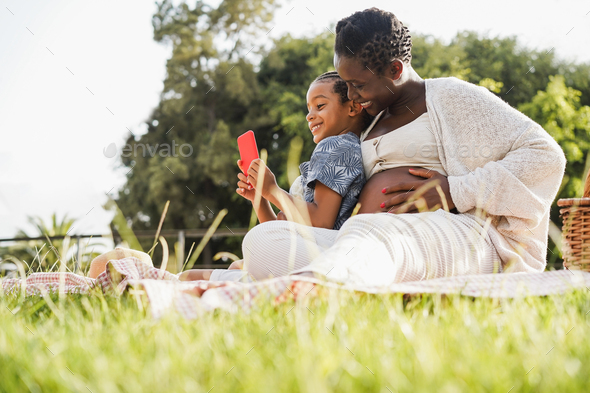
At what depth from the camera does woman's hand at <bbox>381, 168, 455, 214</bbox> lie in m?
1.92

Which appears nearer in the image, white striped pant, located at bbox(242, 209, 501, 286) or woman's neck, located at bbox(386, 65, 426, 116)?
white striped pant, located at bbox(242, 209, 501, 286)

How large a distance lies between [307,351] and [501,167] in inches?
56.9

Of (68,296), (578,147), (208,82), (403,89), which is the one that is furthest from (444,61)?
(68,296)

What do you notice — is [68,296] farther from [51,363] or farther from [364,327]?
[364,327]

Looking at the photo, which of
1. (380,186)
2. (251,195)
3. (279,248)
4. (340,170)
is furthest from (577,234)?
(251,195)

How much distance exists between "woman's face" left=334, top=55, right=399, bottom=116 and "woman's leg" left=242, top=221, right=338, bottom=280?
2.39ft

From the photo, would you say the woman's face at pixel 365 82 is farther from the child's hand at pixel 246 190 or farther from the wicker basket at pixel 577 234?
the wicker basket at pixel 577 234

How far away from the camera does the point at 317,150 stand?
232 cm

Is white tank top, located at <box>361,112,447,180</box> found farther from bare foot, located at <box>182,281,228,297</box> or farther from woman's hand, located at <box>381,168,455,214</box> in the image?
bare foot, located at <box>182,281,228,297</box>

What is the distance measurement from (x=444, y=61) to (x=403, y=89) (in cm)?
1302

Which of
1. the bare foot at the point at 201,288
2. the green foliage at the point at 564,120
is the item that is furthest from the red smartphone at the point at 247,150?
the green foliage at the point at 564,120

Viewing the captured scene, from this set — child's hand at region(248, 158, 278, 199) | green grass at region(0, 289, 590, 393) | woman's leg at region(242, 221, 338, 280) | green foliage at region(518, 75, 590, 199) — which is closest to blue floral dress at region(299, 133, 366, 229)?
child's hand at region(248, 158, 278, 199)

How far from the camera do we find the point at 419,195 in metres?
1.96

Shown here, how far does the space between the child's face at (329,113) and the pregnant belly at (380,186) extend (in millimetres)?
551
